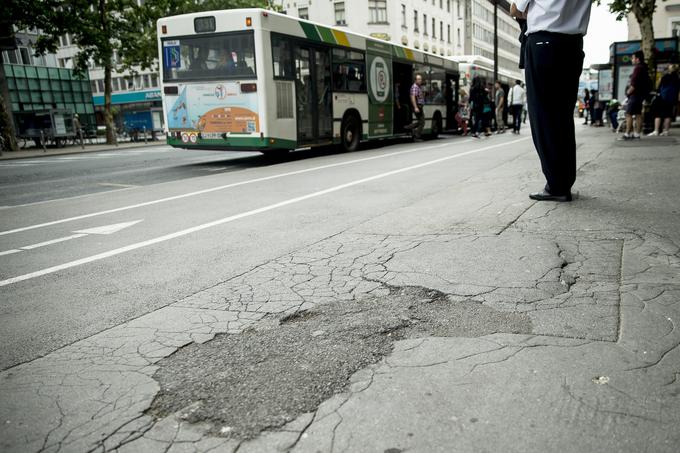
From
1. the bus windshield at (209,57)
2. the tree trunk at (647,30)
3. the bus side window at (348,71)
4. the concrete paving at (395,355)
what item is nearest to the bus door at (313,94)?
the bus side window at (348,71)

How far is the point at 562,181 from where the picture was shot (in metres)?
5.54

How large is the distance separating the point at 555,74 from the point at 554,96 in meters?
0.20

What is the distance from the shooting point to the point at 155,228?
18.4ft

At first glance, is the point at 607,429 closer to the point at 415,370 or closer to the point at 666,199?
the point at 415,370

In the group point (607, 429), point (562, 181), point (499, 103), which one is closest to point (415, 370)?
point (607, 429)

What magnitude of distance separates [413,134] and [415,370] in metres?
17.5

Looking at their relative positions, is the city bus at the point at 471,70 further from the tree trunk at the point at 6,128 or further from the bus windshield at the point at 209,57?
the tree trunk at the point at 6,128

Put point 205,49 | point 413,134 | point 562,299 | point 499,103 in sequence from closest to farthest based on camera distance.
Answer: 1. point 562,299
2. point 205,49
3. point 413,134
4. point 499,103

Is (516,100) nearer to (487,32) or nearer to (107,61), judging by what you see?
(107,61)

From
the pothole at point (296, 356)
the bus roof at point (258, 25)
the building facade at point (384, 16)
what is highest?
the building facade at point (384, 16)

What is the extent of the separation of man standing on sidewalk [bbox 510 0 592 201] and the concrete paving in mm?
1077

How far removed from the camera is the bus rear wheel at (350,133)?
15.1 metres

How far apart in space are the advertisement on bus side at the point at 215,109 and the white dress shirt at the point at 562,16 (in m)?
7.67

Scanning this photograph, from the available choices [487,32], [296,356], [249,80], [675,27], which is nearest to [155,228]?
[296,356]
